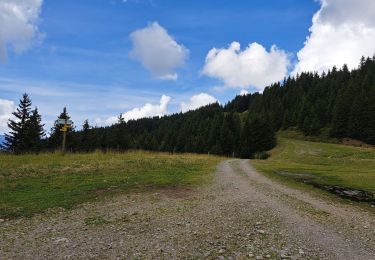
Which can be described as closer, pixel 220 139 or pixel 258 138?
pixel 258 138

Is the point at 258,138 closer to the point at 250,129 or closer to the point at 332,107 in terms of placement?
the point at 250,129

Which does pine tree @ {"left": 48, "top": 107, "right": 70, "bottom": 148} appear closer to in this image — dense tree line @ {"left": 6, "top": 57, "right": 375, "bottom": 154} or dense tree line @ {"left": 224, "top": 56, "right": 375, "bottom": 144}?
dense tree line @ {"left": 6, "top": 57, "right": 375, "bottom": 154}

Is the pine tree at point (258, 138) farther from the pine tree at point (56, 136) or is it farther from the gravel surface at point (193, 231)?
the gravel surface at point (193, 231)

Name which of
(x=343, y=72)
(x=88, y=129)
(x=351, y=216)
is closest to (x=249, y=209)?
(x=351, y=216)

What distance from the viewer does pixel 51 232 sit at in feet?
31.4

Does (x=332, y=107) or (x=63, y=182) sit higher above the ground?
(x=332, y=107)

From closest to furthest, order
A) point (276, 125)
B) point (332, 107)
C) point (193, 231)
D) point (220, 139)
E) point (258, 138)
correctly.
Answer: point (193, 231), point (258, 138), point (220, 139), point (332, 107), point (276, 125)

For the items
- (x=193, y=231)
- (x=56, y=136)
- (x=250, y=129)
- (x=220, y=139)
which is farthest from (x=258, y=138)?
(x=193, y=231)

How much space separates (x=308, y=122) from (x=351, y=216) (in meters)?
118

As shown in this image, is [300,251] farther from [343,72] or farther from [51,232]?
[343,72]

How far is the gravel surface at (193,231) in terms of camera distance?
8078mm

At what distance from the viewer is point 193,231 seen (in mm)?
9812

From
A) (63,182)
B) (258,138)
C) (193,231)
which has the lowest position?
(193,231)

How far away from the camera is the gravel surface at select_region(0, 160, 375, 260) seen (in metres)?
8.08
